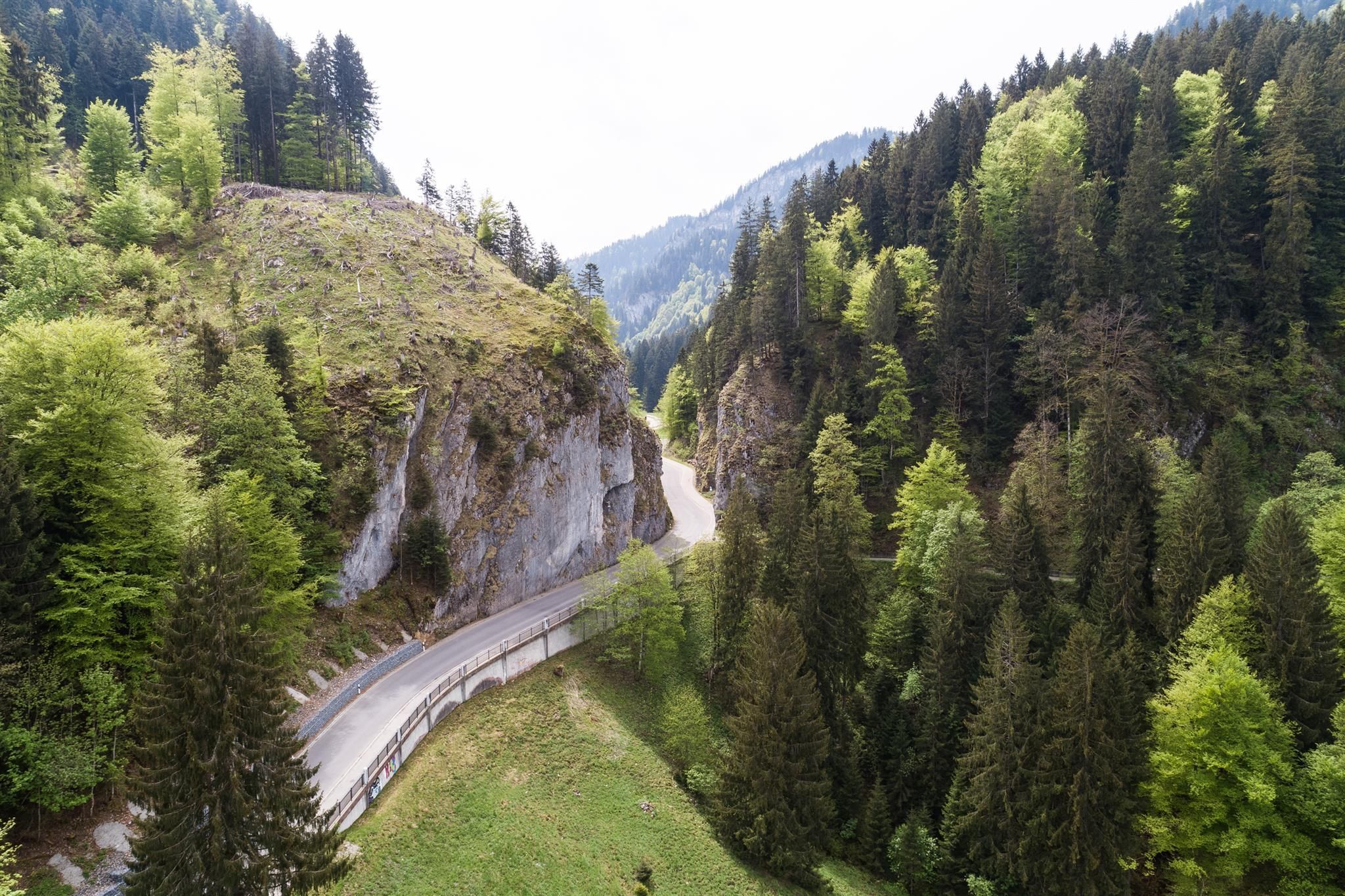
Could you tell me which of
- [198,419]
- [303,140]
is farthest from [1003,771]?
[303,140]

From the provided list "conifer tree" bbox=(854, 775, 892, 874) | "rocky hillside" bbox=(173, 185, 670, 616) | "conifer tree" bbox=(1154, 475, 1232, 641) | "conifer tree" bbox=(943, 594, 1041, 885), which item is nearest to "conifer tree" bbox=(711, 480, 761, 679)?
"conifer tree" bbox=(854, 775, 892, 874)

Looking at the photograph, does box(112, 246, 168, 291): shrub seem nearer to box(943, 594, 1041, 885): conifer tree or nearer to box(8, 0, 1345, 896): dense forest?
box(8, 0, 1345, 896): dense forest

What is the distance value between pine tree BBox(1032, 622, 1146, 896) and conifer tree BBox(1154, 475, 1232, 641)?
258 inches

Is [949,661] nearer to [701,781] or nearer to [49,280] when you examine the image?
[701,781]

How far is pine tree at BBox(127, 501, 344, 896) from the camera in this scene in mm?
14281

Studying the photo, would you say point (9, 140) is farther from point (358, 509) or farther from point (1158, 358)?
point (1158, 358)

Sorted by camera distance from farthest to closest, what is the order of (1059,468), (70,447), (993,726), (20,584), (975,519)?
1. (1059,468)
2. (975,519)
3. (993,726)
4. (70,447)
5. (20,584)

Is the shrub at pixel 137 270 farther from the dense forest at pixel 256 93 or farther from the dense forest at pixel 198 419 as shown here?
the dense forest at pixel 256 93

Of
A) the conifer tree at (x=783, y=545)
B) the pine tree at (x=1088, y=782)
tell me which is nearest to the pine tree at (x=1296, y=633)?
the pine tree at (x=1088, y=782)

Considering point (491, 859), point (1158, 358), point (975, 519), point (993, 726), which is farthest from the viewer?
point (1158, 358)

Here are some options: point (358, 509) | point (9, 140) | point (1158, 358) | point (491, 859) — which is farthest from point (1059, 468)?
point (9, 140)

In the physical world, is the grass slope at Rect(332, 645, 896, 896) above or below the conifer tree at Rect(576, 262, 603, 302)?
below

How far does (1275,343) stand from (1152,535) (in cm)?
2612

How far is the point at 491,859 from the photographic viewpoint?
76.3 ft
